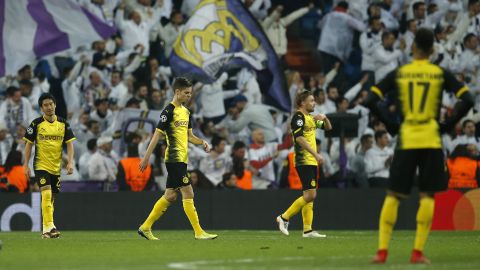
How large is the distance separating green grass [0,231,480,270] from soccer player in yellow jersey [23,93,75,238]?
0.62 meters

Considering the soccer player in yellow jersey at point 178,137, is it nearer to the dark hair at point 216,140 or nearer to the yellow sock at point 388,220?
the yellow sock at point 388,220

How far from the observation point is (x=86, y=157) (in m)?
23.9

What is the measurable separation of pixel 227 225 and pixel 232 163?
4.36 ft

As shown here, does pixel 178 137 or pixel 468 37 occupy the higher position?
pixel 468 37

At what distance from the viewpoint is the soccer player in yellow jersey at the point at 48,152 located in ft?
59.4

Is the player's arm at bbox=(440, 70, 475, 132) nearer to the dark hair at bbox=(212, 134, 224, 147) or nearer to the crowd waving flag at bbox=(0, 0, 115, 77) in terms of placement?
the dark hair at bbox=(212, 134, 224, 147)

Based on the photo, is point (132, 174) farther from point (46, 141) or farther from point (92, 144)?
point (46, 141)

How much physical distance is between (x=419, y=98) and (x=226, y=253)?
3310 millimetres

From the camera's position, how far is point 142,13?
26531 millimetres

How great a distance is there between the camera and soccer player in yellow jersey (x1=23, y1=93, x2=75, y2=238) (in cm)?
1809

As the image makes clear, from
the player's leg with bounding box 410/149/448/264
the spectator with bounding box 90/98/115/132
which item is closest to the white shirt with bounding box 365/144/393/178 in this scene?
the spectator with bounding box 90/98/115/132

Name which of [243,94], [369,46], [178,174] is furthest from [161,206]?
[369,46]

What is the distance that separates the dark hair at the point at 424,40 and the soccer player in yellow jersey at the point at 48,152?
7.97 meters

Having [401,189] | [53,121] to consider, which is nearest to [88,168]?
[53,121]
